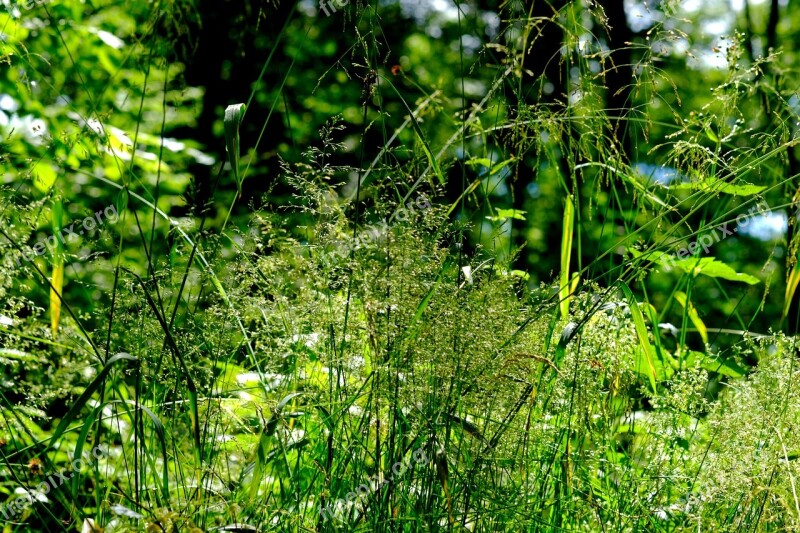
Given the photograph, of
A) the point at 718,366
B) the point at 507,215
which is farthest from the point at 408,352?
the point at 718,366

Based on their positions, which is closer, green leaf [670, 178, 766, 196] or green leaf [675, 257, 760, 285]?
green leaf [670, 178, 766, 196]

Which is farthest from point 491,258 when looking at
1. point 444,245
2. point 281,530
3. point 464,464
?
point 281,530

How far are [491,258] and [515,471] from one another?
0.45 metres

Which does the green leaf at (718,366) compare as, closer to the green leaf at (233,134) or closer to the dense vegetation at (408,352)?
the dense vegetation at (408,352)

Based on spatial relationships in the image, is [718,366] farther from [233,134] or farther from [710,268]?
[233,134]

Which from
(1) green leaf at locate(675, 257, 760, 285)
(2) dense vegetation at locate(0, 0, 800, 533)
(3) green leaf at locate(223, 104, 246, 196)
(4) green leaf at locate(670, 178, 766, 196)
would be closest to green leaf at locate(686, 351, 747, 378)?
(2) dense vegetation at locate(0, 0, 800, 533)

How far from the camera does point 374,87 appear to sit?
1617 millimetres

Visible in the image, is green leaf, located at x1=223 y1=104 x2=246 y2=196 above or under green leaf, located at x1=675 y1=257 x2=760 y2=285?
under

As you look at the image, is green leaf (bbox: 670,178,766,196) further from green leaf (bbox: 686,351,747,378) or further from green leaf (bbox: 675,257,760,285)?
green leaf (bbox: 686,351,747,378)

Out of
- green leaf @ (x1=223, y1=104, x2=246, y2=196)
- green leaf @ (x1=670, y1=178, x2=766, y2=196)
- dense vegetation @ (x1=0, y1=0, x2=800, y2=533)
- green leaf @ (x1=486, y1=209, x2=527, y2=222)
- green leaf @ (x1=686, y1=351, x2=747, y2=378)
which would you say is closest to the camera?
green leaf @ (x1=223, y1=104, x2=246, y2=196)

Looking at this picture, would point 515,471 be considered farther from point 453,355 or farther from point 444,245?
point 444,245

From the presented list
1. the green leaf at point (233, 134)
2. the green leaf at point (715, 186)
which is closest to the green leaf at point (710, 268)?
the green leaf at point (715, 186)

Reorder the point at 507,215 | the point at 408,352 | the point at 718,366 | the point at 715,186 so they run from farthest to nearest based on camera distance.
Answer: the point at 718,366 < the point at 507,215 < the point at 715,186 < the point at 408,352

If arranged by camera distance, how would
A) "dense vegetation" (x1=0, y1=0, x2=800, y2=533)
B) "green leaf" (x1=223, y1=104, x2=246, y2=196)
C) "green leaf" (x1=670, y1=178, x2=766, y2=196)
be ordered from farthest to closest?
"green leaf" (x1=670, y1=178, x2=766, y2=196) → "dense vegetation" (x1=0, y1=0, x2=800, y2=533) → "green leaf" (x1=223, y1=104, x2=246, y2=196)
